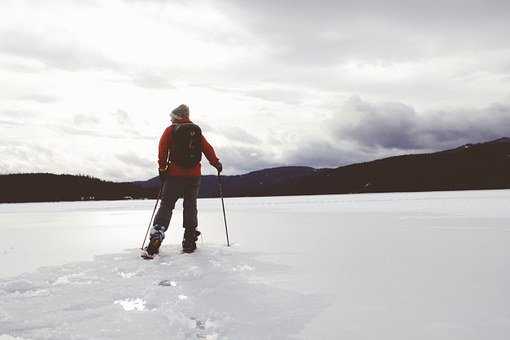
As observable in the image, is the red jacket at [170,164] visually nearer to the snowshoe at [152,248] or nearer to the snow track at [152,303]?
the snowshoe at [152,248]

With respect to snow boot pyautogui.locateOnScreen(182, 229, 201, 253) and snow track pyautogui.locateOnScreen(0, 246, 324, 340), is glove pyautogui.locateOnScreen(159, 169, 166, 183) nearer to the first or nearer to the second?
snow boot pyautogui.locateOnScreen(182, 229, 201, 253)

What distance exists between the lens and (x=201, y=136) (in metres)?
8.70

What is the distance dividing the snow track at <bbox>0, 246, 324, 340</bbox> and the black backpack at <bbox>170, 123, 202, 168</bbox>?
236 cm

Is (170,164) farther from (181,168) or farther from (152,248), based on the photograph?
(152,248)

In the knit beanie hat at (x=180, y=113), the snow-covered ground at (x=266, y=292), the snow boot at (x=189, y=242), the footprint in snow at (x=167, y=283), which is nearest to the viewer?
the snow-covered ground at (x=266, y=292)

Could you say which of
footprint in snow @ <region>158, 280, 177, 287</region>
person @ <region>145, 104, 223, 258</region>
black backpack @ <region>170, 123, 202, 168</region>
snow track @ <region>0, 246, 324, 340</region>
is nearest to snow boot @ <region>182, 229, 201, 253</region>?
person @ <region>145, 104, 223, 258</region>

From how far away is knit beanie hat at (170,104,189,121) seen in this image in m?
8.66

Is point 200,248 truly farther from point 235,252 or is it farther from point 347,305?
point 347,305

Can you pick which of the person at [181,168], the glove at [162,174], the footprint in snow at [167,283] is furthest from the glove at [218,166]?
the footprint in snow at [167,283]

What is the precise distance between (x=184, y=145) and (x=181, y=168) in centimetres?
44

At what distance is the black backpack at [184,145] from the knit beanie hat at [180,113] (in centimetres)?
23

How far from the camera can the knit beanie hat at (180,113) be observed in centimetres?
866

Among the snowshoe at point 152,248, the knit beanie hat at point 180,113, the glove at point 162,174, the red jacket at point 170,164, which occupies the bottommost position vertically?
the snowshoe at point 152,248

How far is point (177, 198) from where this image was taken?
8.52 meters
